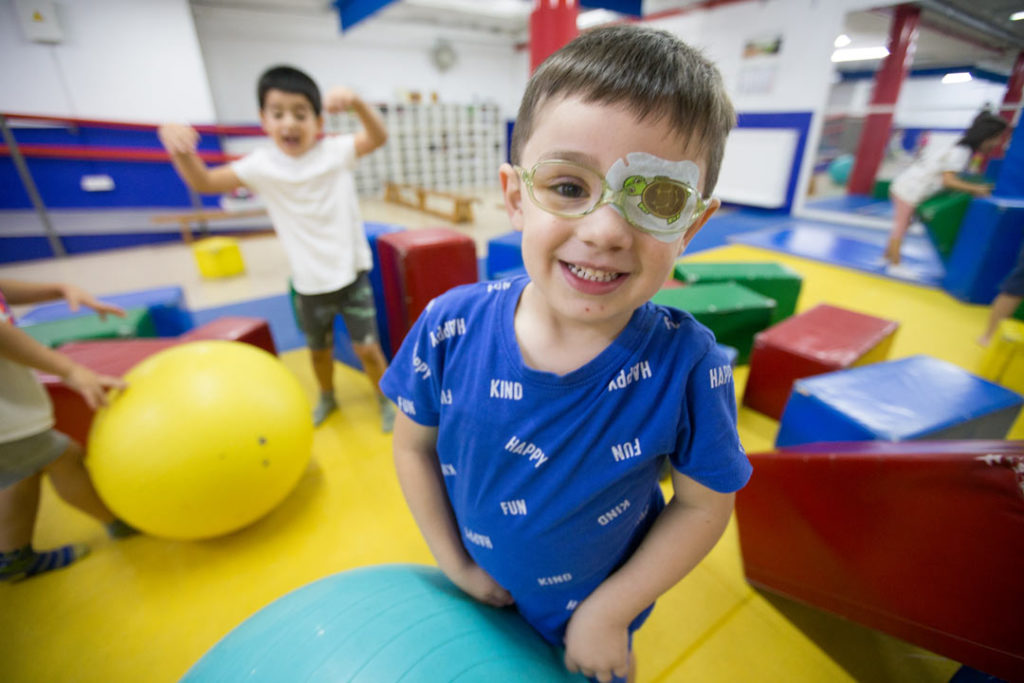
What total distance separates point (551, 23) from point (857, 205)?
734 centimetres

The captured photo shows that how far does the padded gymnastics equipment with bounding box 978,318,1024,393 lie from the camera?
2207 mm

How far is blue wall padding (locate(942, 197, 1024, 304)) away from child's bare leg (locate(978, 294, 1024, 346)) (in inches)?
32.8

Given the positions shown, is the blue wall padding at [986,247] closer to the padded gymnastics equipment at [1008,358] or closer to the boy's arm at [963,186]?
the boy's arm at [963,186]

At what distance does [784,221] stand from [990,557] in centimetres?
695

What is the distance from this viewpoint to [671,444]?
68 centimetres

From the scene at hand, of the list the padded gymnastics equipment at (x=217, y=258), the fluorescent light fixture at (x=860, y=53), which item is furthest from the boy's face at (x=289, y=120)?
the fluorescent light fixture at (x=860, y=53)

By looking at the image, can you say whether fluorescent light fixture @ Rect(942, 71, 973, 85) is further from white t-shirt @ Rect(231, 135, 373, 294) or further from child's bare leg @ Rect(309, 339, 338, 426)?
child's bare leg @ Rect(309, 339, 338, 426)

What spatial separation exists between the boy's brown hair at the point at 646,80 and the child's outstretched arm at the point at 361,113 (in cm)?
156

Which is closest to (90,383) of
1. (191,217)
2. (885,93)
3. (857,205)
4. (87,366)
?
(87,366)

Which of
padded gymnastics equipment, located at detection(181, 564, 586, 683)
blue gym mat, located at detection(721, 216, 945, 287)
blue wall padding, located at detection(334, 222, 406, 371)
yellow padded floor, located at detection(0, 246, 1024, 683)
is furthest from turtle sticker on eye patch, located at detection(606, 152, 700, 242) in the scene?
blue gym mat, located at detection(721, 216, 945, 287)

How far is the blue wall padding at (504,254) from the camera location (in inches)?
108

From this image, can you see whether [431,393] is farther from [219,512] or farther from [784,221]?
[784,221]

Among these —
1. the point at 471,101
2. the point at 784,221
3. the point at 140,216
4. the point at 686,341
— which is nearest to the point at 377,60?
the point at 471,101

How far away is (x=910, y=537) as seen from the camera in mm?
904
